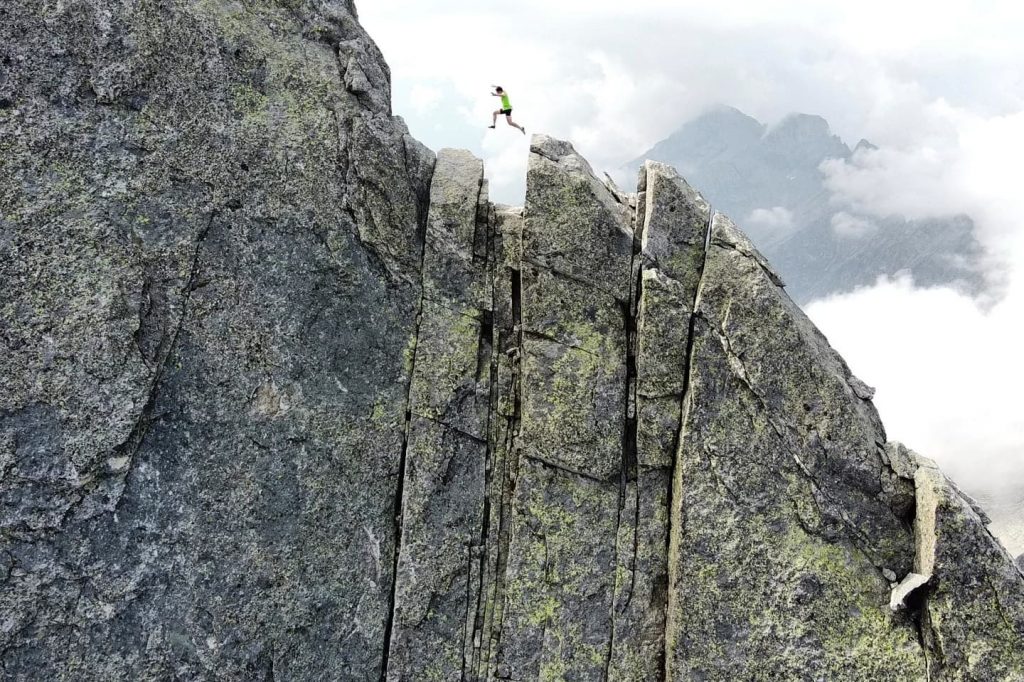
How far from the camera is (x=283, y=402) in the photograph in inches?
693

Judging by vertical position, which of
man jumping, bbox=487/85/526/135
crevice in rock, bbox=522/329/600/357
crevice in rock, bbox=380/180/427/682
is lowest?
crevice in rock, bbox=380/180/427/682

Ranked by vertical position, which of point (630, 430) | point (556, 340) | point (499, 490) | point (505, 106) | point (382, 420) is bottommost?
point (499, 490)

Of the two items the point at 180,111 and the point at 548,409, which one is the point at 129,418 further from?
the point at 548,409

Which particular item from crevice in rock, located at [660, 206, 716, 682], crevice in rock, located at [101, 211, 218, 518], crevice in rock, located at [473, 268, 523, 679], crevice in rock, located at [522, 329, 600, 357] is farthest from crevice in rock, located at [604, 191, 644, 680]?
crevice in rock, located at [101, 211, 218, 518]

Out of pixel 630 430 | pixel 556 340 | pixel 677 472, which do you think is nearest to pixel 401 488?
pixel 556 340

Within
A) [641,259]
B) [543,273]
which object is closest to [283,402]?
[543,273]

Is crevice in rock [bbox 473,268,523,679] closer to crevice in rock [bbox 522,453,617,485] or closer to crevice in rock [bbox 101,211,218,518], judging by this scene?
crevice in rock [bbox 522,453,617,485]

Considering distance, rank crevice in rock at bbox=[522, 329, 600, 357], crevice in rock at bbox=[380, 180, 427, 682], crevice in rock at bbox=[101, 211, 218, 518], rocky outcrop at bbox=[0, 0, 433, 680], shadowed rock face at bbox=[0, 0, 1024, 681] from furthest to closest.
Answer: crevice in rock at bbox=[522, 329, 600, 357], crevice in rock at bbox=[380, 180, 427, 682], crevice in rock at bbox=[101, 211, 218, 518], shadowed rock face at bbox=[0, 0, 1024, 681], rocky outcrop at bbox=[0, 0, 433, 680]

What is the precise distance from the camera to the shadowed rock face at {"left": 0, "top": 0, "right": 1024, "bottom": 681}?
1633 centimetres

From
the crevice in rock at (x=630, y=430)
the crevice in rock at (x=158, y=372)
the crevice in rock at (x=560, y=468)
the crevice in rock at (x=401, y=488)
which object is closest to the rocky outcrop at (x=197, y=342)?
the crevice in rock at (x=158, y=372)

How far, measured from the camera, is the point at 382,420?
1825cm

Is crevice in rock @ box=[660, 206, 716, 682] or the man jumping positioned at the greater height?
the man jumping

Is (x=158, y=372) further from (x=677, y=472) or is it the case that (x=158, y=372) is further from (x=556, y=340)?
(x=677, y=472)

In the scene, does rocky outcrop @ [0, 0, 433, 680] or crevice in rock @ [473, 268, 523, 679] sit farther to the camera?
crevice in rock @ [473, 268, 523, 679]
